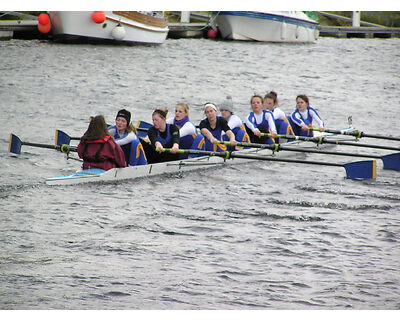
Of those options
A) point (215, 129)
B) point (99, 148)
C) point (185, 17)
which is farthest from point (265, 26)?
point (99, 148)

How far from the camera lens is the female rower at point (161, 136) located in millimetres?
13469

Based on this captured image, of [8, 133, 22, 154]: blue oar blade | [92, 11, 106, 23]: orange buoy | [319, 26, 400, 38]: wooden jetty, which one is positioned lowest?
[8, 133, 22, 154]: blue oar blade

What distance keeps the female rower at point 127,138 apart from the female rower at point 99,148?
26 cm

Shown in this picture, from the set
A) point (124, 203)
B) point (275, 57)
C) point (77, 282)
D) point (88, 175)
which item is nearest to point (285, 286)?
point (77, 282)

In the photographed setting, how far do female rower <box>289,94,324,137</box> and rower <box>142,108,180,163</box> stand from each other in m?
4.57

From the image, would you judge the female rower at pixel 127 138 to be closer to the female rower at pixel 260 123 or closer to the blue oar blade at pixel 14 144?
the blue oar blade at pixel 14 144

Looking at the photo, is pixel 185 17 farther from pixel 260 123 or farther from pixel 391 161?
pixel 391 161

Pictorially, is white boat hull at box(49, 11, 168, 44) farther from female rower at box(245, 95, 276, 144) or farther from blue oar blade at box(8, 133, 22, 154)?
blue oar blade at box(8, 133, 22, 154)

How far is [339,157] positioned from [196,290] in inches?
375

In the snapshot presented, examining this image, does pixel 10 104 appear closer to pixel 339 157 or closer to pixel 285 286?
pixel 339 157

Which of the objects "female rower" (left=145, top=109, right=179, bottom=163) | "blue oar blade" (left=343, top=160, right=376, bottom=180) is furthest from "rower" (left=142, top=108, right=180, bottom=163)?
"blue oar blade" (left=343, top=160, right=376, bottom=180)

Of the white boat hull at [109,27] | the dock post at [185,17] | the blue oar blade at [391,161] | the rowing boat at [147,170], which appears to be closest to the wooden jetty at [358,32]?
the dock post at [185,17]

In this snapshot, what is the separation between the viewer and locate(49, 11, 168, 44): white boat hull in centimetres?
2961

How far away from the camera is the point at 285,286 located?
899cm
